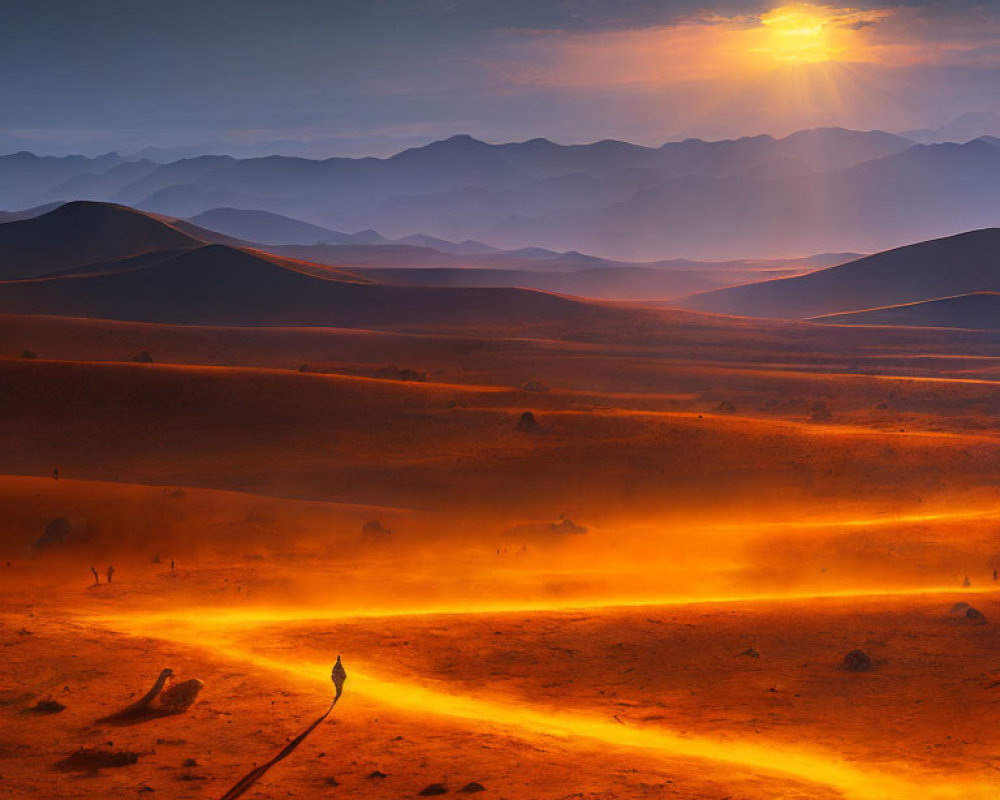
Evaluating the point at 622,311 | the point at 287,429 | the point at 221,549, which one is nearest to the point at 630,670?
the point at 221,549

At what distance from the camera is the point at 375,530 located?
22.2 meters

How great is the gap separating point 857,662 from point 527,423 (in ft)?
71.0

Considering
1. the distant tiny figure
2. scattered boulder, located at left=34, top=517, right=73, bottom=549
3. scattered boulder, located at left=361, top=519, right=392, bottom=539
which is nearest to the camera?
the distant tiny figure

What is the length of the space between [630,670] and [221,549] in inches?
450

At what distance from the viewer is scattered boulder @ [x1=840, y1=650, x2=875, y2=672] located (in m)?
12.3

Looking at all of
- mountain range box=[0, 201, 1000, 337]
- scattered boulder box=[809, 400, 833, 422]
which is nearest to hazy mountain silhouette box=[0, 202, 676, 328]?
mountain range box=[0, 201, 1000, 337]

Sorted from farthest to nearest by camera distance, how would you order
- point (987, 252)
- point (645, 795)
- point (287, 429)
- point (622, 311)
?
point (987, 252) < point (622, 311) < point (287, 429) < point (645, 795)

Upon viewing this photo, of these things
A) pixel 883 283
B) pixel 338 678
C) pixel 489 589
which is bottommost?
pixel 338 678

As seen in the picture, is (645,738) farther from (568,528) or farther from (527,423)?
(527,423)

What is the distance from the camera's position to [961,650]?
41.5ft

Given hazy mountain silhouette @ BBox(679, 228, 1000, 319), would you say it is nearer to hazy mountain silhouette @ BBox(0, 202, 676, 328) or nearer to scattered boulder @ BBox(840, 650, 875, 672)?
hazy mountain silhouette @ BBox(0, 202, 676, 328)

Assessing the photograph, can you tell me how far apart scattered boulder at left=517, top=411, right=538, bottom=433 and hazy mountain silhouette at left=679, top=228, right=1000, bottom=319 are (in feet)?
325

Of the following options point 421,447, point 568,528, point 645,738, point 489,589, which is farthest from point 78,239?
point 645,738

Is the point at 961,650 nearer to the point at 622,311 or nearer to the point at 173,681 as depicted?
the point at 173,681
